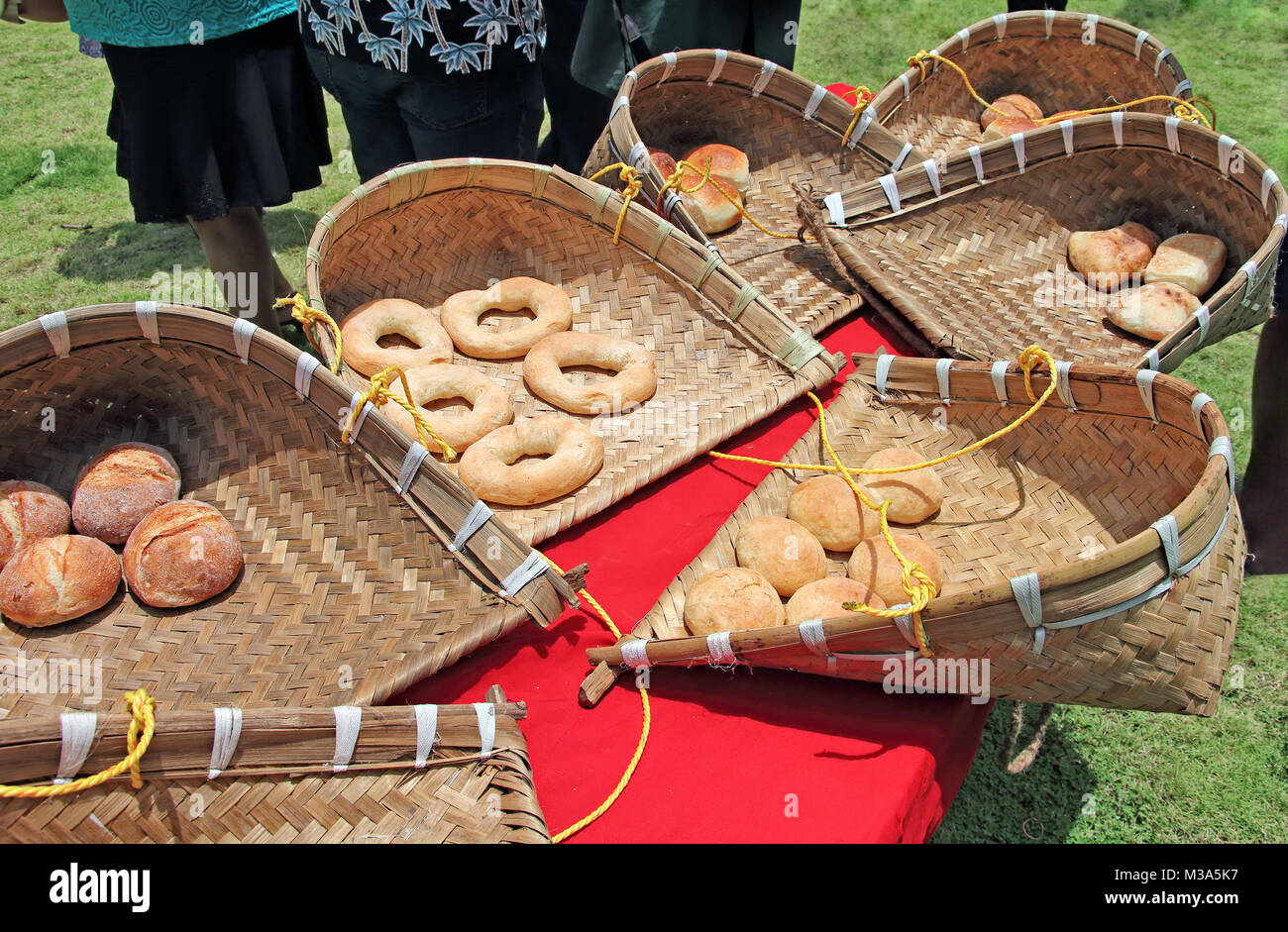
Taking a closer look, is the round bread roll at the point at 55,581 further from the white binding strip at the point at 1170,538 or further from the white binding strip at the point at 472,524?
the white binding strip at the point at 1170,538

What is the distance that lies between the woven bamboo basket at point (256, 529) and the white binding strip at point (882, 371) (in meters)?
0.88

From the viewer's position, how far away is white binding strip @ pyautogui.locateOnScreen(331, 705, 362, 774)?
3.63 feet

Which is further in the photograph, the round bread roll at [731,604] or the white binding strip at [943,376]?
the white binding strip at [943,376]

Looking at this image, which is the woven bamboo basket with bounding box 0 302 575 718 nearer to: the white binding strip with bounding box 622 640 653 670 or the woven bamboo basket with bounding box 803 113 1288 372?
the white binding strip with bounding box 622 640 653 670

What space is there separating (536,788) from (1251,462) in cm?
246

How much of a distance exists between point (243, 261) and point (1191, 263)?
287 cm

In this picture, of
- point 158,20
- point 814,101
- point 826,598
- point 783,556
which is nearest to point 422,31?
point 158,20

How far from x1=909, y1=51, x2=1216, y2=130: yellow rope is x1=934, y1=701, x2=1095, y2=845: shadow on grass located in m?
1.78

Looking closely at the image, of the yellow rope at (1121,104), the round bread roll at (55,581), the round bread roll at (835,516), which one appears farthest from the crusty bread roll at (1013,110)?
the round bread roll at (55,581)

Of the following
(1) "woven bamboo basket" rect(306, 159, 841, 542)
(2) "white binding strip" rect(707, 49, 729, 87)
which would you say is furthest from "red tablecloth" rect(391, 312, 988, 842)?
(2) "white binding strip" rect(707, 49, 729, 87)

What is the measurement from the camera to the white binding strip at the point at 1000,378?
1.73 meters

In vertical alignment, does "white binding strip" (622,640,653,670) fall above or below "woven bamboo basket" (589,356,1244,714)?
below

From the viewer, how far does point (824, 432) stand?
179 centimetres
